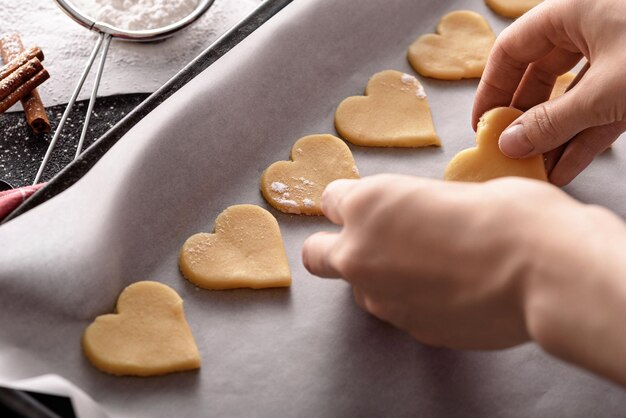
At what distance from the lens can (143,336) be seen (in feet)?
3.10

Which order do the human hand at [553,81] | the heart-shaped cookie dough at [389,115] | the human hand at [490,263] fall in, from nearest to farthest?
the human hand at [490,263] < the human hand at [553,81] < the heart-shaped cookie dough at [389,115]

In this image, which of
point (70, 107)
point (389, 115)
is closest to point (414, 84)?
point (389, 115)

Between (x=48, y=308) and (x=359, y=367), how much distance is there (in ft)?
1.26

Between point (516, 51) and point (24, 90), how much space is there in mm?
758

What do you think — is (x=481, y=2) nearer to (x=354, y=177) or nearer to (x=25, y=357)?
(x=354, y=177)

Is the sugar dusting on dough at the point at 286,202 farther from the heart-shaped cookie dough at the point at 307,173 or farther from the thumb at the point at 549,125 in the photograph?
the thumb at the point at 549,125

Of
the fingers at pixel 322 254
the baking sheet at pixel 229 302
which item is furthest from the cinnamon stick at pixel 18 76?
the fingers at pixel 322 254

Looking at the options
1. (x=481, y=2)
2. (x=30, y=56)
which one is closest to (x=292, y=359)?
(x=30, y=56)

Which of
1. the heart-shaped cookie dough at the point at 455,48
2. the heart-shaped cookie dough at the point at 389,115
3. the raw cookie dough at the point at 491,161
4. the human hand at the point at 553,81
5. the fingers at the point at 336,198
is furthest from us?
the heart-shaped cookie dough at the point at 455,48

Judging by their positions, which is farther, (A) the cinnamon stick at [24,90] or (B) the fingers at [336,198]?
(A) the cinnamon stick at [24,90]

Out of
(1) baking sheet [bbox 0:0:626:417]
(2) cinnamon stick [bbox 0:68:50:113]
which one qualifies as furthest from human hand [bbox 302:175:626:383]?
(2) cinnamon stick [bbox 0:68:50:113]

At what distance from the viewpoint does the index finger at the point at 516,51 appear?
Answer: 1044mm

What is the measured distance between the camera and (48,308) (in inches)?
35.9

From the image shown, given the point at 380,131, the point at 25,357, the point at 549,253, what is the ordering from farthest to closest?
the point at 380,131
the point at 25,357
the point at 549,253
